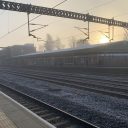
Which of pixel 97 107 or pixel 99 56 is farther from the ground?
pixel 99 56

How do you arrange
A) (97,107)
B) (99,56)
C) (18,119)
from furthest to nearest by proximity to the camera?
1. (99,56)
2. (97,107)
3. (18,119)

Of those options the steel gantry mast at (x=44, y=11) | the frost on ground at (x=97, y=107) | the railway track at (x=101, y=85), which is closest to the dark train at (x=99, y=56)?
the steel gantry mast at (x=44, y=11)

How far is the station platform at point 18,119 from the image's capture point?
7.81 meters

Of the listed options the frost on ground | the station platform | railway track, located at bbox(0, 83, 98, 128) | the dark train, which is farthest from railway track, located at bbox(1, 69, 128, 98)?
the dark train

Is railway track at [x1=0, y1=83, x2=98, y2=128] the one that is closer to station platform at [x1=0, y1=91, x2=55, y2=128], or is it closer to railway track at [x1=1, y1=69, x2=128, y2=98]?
station platform at [x1=0, y1=91, x2=55, y2=128]

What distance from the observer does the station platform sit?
781 cm

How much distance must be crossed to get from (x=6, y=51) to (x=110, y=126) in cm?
8322

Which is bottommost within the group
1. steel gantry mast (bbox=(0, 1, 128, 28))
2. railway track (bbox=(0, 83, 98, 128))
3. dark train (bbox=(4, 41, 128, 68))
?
railway track (bbox=(0, 83, 98, 128))

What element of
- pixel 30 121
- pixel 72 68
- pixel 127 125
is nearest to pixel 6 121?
pixel 30 121

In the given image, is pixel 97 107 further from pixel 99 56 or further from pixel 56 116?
pixel 99 56

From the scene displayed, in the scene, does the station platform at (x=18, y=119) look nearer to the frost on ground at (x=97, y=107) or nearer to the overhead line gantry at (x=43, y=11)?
the frost on ground at (x=97, y=107)

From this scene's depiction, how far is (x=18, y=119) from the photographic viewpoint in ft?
28.4

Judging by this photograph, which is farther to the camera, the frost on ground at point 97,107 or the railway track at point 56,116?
the frost on ground at point 97,107

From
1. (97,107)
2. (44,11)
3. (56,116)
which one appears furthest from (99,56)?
(56,116)
